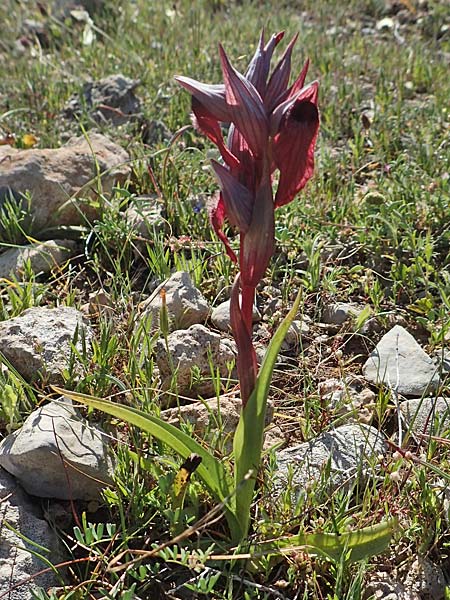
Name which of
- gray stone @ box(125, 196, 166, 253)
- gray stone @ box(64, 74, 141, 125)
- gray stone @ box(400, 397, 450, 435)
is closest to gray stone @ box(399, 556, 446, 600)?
gray stone @ box(400, 397, 450, 435)

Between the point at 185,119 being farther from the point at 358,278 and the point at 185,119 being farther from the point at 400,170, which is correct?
the point at 358,278

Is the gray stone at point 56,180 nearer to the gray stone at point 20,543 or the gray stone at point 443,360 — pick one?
the gray stone at point 20,543

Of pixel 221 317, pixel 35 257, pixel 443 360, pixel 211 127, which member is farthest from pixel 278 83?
pixel 35 257

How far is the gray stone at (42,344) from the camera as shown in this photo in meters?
1.93

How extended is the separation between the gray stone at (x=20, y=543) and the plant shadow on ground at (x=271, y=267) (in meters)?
0.07

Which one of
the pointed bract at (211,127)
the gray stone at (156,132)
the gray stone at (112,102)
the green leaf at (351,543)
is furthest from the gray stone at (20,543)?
the gray stone at (112,102)

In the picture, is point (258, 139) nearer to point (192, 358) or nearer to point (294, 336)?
point (192, 358)

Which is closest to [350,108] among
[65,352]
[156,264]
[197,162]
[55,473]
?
[197,162]

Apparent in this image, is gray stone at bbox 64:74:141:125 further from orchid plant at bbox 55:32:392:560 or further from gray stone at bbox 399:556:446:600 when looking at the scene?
gray stone at bbox 399:556:446:600

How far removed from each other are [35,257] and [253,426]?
1.37 meters

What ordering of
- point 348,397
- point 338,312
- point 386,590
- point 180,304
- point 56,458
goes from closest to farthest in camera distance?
point 386,590, point 56,458, point 348,397, point 180,304, point 338,312

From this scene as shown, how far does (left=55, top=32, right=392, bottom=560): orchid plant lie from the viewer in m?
1.33

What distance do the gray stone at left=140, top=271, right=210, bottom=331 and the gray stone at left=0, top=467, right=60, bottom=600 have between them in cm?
68

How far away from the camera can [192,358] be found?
1.99 meters
